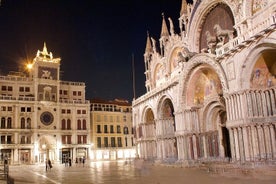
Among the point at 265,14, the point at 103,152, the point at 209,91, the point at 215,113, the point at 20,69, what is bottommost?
the point at 103,152

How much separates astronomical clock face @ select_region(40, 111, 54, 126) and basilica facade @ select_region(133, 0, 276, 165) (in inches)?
1128

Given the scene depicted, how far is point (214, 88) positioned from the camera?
102ft

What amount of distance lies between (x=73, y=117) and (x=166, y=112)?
3882cm

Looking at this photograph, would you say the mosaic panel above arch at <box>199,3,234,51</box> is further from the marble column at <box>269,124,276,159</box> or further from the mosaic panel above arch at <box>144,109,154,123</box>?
the mosaic panel above arch at <box>144,109,154,123</box>

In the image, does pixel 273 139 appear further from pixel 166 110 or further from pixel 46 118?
pixel 46 118

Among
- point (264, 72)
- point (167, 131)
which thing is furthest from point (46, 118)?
point (264, 72)

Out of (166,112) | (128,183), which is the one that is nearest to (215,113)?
(166,112)

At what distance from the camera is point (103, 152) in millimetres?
78250

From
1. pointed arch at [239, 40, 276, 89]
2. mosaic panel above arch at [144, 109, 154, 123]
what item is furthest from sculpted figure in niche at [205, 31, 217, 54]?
mosaic panel above arch at [144, 109, 154, 123]

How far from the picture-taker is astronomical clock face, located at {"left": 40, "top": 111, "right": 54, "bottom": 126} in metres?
71.1

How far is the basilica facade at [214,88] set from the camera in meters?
23.6

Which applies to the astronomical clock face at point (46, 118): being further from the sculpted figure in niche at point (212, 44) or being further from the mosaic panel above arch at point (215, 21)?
the sculpted figure in niche at point (212, 44)

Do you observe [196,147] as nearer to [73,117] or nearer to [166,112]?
[166,112]

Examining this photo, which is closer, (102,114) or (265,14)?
(265,14)
